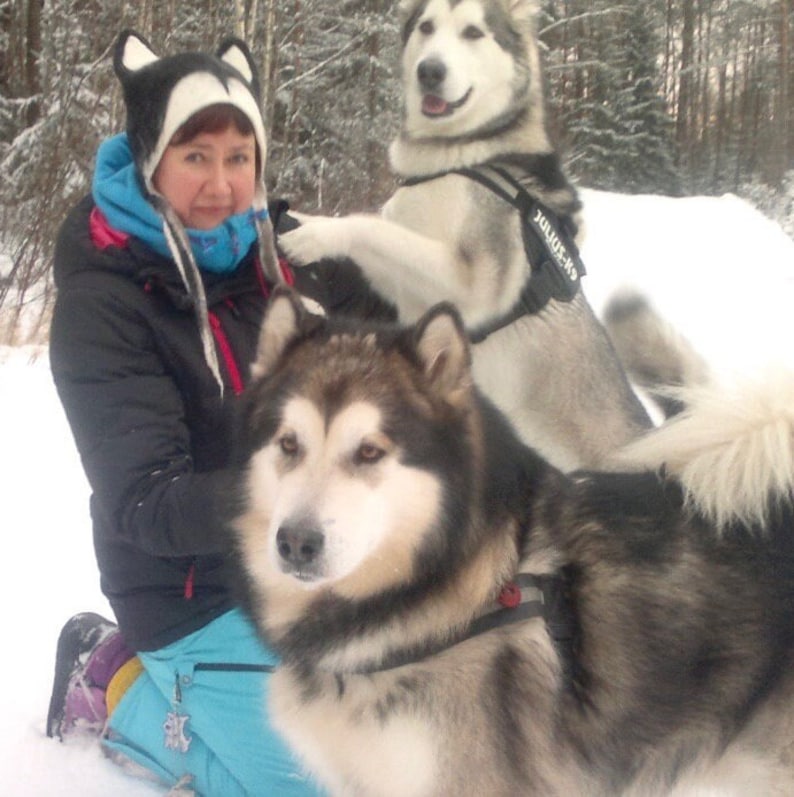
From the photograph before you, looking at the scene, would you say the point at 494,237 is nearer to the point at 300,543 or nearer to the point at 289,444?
the point at 289,444

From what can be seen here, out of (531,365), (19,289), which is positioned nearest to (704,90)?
(19,289)

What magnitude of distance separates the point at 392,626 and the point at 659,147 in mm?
21336

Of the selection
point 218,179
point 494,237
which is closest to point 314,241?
point 218,179

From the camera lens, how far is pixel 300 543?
1.57 meters

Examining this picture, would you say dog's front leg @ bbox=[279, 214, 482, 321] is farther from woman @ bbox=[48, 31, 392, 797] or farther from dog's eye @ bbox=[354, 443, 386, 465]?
dog's eye @ bbox=[354, 443, 386, 465]

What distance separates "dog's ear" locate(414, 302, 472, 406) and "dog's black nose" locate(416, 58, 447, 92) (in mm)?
1583

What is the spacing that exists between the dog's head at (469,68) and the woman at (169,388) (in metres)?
0.84

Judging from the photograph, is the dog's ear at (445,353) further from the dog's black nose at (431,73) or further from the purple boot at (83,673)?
the dog's black nose at (431,73)

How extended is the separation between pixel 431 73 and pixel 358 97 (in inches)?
440

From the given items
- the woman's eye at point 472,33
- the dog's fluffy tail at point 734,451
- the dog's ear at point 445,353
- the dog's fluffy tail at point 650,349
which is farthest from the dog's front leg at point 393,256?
the dog's fluffy tail at point 734,451

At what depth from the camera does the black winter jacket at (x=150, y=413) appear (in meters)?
2.01

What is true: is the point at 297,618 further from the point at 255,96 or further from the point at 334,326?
the point at 255,96

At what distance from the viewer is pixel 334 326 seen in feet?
6.11

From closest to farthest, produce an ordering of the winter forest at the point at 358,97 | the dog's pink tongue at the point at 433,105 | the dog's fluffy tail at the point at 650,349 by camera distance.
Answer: the dog's fluffy tail at the point at 650,349 < the dog's pink tongue at the point at 433,105 < the winter forest at the point at 358,97
